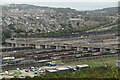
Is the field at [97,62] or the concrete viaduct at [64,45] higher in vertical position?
the concrete viaduct at [64,45]

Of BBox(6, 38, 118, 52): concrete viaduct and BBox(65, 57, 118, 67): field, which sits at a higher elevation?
BBox(6, 38, 118, 52): concrete viaduct

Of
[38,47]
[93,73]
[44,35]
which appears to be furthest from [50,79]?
[44,35]

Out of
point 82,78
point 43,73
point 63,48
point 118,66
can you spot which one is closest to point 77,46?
point 63,48

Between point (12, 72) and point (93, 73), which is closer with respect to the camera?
point (93, 73)

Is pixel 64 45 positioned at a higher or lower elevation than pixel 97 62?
higher

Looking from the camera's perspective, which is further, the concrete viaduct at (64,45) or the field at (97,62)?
the concrete viaduct at (64,45)

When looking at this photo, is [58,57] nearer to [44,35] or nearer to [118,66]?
[118,66]

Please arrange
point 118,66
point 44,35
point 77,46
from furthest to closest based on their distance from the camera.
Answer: point 44,35 < point 77,46 < point 118,66

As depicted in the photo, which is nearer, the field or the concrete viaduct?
the field

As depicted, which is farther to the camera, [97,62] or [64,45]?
[64,45]

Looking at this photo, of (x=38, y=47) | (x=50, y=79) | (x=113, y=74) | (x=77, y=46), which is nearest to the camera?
(x=50, y=79)
